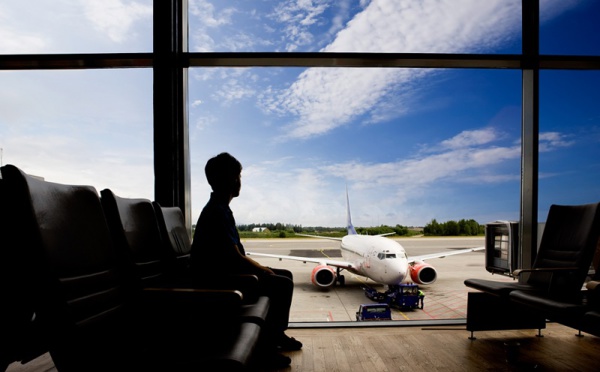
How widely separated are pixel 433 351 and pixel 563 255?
3.57ft

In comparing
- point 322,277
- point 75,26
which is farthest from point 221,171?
point 322,277

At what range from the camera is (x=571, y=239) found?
7.39 ft

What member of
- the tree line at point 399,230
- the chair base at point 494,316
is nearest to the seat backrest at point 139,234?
the chair base at point 494,316

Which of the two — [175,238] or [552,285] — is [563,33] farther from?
[175,238]

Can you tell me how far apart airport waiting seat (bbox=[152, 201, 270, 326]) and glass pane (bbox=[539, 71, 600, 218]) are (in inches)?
96.1

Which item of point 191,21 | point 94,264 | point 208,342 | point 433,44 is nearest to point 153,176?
point 191,21

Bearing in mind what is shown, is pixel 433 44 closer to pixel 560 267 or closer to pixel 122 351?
pixel 560 267

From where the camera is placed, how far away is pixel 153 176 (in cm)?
266

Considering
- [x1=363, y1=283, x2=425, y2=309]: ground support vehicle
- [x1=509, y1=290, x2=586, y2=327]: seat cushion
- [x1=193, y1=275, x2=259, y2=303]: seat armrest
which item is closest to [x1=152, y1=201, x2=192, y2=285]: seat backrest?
[x1=193, y1=275, x2=259, y2=303]: seat armrest

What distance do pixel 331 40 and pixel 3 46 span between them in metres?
2.58

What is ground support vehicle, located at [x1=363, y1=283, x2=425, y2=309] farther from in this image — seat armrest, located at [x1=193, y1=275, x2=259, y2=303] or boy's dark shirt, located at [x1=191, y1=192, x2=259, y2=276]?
boy's dark shirt, located at [x1=191, y1=192, x2=259, y2=276]

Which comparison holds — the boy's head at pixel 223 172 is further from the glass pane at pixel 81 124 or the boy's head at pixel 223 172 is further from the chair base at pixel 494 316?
the chair base at pixel 494 316

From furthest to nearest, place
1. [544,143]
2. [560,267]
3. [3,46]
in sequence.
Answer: [544,143] → [3,46] → [560,267]

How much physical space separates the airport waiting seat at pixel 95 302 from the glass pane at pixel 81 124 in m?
1.71
